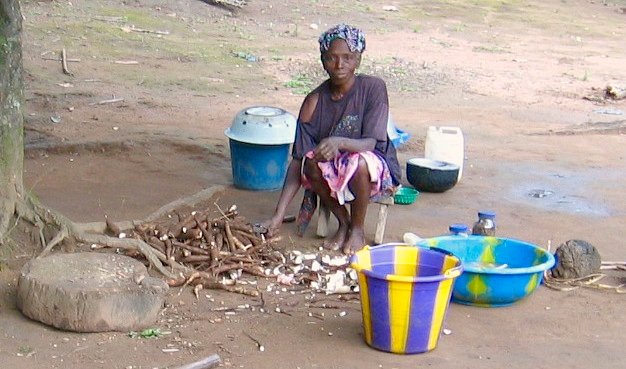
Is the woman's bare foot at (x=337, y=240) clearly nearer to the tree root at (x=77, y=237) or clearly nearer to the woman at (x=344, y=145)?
the woman at (x=344, y=145)

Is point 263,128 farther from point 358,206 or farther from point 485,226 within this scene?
point 485,226

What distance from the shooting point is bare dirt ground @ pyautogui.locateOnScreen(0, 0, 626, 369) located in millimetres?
4016

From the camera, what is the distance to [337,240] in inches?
210

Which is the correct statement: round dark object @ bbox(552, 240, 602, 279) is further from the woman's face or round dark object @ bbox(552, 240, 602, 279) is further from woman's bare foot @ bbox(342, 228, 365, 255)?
the woman's face

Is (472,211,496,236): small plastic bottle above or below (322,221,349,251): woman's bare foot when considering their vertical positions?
above

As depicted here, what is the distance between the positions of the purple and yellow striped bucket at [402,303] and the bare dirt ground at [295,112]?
0.27ft

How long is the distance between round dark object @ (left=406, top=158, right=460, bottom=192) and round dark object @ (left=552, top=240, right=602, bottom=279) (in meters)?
1.73

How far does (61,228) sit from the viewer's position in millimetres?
4840

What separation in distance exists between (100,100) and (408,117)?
3089 mm

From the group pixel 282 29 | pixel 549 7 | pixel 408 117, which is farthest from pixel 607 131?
pixel 549 7

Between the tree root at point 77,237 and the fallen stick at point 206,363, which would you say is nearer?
the fallen stick at point 206,363

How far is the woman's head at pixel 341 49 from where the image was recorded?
4949 mm

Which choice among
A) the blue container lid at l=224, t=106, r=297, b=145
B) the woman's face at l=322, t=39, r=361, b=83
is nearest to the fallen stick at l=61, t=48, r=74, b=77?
the blue container lid at l=224, t=106, r=297, b=145

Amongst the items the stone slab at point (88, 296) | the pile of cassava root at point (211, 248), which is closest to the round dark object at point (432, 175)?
the pile of cassava root at point (211, 248)
